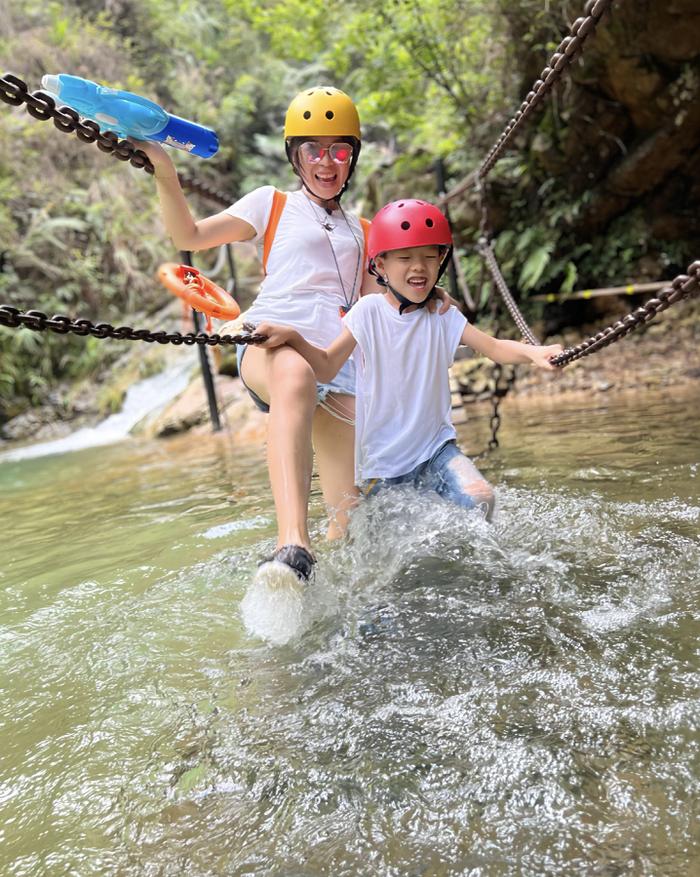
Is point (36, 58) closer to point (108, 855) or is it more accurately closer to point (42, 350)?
point (42, 350)

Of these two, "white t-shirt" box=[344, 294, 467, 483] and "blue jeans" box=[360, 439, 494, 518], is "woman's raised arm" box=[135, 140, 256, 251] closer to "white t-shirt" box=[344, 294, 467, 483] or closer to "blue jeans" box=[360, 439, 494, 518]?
"white t-shirt" box=[344, 294, 467, 483]

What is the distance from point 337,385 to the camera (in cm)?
265

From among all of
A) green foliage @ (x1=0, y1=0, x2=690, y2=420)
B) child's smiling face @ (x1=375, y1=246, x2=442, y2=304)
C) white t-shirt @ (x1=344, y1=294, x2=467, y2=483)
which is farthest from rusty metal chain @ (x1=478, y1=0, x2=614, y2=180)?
green foliage @ (x1=0, y1=0, x2=690, y2=420)

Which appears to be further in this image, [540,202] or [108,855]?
[540,202]

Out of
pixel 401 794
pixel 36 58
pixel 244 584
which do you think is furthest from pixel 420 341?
pixel 36 58

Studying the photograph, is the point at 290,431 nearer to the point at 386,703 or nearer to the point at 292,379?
the point at 292,379

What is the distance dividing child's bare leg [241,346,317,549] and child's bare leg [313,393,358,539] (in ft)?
1.20

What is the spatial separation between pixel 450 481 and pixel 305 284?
2.93 feet

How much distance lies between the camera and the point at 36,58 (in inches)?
633

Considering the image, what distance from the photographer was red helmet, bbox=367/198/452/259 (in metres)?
2.46

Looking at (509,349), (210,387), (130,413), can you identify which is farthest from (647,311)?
(130,413)

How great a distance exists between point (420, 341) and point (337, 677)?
1329 millimetres

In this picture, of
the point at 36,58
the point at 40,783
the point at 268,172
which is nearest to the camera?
the point at 40,783

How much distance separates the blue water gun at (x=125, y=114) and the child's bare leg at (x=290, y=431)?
71cm
